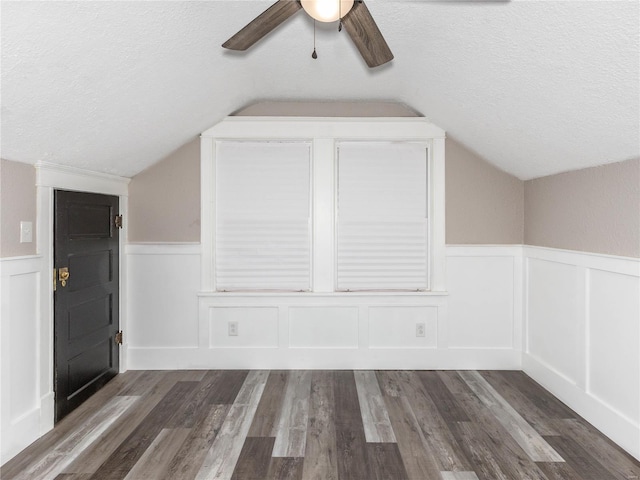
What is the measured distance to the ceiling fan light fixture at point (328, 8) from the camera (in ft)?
5.36

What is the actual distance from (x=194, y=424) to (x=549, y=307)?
289 centimetres

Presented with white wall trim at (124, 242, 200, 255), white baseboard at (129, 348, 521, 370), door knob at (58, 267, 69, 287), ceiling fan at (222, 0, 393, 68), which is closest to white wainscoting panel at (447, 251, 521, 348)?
white baseboard at (129, 348, 521, 370)

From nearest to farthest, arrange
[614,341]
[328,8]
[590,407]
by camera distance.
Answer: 1. [328,8]
2. [614,341]
3. [590,407]

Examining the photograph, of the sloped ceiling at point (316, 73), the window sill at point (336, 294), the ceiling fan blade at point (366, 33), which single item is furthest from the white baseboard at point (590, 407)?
the ceiling fan blade at point (366, 33)

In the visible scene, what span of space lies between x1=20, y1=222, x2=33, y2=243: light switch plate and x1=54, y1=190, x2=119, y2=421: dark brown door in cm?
21

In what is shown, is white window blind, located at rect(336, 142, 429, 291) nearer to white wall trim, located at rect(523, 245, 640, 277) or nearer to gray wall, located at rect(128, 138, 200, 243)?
white wall trim, located at rect(523, 245, 640, 277)

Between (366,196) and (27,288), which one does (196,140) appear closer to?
(366,196)

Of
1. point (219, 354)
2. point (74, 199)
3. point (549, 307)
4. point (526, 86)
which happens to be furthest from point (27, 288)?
point (549, 307)

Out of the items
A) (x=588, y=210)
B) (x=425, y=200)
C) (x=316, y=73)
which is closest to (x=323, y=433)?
(x=425, y=200)

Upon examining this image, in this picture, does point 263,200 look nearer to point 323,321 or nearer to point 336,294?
point 336,294

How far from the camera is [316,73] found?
3340 millimetres

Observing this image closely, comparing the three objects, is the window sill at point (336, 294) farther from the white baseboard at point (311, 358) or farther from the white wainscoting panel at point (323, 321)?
the white baseboard at point (311, 358)

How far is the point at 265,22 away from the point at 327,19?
0.25 meters

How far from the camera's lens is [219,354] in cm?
402
